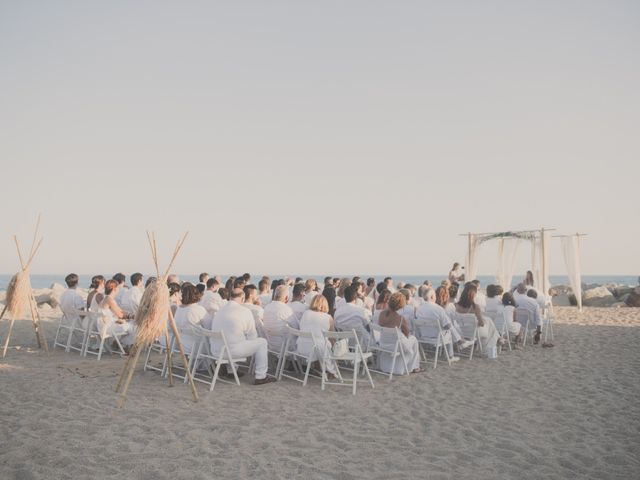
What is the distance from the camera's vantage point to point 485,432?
513 centimetres

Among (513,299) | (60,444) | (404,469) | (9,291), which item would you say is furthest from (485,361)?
(9,291)

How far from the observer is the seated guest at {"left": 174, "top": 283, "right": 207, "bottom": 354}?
24.5 feet

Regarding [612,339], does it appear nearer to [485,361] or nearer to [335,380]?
[485,361]

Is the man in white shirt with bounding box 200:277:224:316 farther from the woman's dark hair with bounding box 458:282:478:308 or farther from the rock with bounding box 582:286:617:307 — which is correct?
the rock with bounding box 582:286:617:307

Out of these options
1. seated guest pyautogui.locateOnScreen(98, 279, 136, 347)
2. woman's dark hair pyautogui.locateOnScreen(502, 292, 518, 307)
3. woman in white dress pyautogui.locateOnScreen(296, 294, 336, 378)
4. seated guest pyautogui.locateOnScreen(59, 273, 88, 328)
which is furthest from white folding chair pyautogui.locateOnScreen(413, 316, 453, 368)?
seated guest pyautogui.locateOnScreen(59, 273, 88, 328)

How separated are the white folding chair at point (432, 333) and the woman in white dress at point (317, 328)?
200cm

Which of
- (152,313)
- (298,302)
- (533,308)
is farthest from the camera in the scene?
(533,308)

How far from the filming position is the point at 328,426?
5273 millimetres

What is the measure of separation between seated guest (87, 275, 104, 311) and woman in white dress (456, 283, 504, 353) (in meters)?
6.94

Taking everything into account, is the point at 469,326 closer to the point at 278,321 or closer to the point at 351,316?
the point at 351,316

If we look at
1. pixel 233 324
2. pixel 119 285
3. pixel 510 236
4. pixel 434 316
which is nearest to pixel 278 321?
pixel 233 324

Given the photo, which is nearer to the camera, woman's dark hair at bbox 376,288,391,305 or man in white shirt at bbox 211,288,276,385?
man in white shirt at bbox 211,288,276,385

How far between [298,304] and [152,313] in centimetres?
269

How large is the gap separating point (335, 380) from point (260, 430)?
250cm
